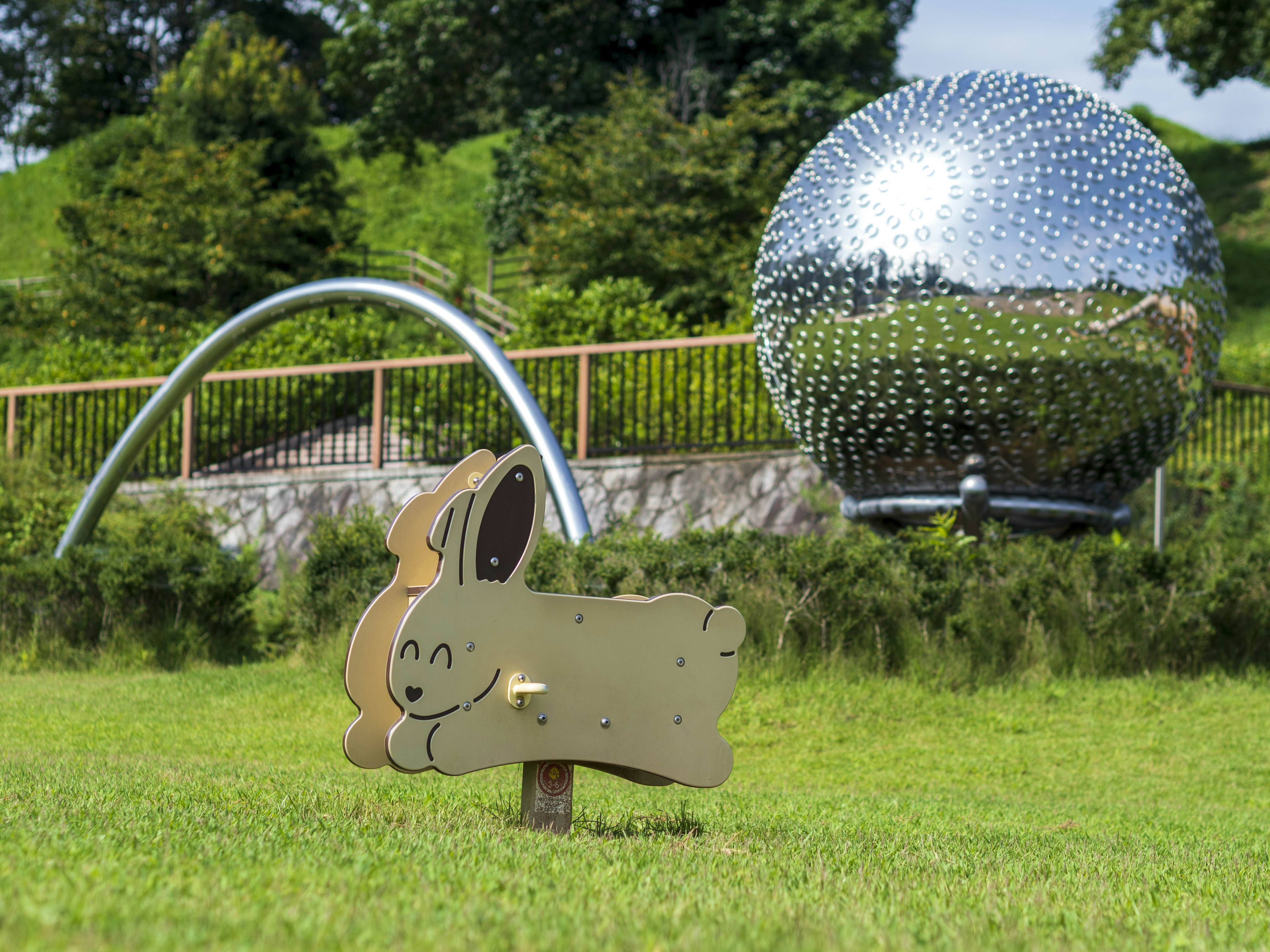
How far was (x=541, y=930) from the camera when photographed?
2.30 m

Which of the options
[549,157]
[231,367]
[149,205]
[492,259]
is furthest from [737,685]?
[492,259]

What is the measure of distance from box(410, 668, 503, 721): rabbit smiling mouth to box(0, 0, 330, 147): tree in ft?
138

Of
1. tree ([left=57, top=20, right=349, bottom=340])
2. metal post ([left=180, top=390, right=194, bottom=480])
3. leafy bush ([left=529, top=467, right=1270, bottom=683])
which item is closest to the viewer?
leafy bush ([left=529, top=467, right=1270, bottom=683])

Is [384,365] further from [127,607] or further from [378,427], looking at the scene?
[127,607]

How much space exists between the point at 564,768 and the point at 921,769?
3297 millimetres

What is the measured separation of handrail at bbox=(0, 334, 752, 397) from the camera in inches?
495

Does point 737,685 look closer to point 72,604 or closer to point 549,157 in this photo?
point 72,604

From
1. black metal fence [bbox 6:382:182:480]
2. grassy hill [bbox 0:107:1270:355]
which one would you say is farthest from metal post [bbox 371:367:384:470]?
grassy hill [bbox 0:107:1270:355]

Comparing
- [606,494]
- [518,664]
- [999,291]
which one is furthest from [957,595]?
[606,494]

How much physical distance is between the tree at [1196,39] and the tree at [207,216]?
2083 centimetres

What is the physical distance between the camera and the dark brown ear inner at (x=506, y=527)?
12.6 ft

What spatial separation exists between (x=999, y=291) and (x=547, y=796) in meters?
5.24

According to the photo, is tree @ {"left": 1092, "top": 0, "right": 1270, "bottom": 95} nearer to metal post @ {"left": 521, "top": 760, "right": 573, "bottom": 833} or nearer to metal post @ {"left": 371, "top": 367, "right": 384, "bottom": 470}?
metal post @ {"left": 371, "top": 367, "right": 384, "bottom": 470}

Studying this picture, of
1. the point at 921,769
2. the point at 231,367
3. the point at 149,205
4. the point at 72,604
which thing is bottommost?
the point at 921,769
